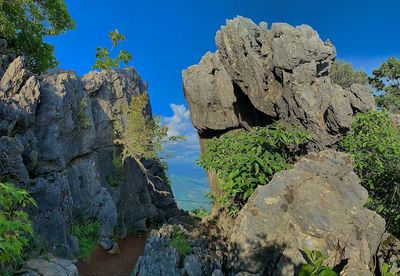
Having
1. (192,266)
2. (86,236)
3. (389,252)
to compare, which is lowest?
(192,266)

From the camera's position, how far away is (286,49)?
790 inches

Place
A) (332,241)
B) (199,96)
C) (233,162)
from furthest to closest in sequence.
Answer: (199,96) → (233,162) → (332,241)

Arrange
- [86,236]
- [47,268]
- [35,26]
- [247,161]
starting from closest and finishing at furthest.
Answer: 1. [47,268]
2. [247,161]
3. [86,236]
4. [35,26]

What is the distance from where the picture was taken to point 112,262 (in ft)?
65.3

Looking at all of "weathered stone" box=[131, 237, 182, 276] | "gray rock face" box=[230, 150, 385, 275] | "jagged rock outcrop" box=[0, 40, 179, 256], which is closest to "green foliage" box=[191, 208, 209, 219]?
"jagged rock outcrop" box=[0, 40, 179, 256]

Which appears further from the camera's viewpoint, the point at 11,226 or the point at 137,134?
the point at 137,134

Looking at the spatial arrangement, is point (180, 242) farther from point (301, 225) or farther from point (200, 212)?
point (200, 212)

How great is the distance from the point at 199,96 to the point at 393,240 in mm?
18474

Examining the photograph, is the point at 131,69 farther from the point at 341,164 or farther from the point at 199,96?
the point at 341,164

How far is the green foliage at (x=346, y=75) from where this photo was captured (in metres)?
46.6

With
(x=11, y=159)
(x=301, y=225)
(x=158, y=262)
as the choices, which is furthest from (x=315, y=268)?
(x=11, y=159)

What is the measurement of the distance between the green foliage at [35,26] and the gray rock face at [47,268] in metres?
18.6

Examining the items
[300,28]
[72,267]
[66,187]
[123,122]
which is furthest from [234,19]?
[72,267]

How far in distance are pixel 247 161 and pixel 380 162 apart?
6.46m
